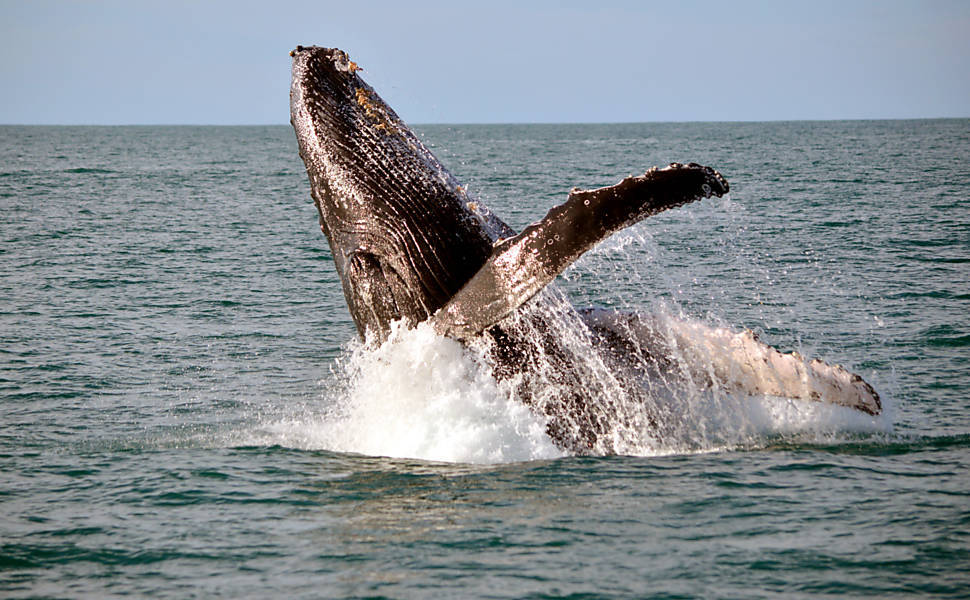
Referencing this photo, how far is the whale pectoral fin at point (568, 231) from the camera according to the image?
739 cm

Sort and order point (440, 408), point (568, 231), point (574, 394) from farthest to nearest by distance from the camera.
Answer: point (440, 408) < point (574, 394) < point (568, 231)

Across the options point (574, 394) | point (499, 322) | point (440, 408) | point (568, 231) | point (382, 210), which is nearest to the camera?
point (568, 231)

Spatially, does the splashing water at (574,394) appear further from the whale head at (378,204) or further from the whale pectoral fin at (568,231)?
the whale pectoral fin at (568,231)

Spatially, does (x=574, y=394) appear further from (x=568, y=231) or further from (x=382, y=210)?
(x=382, y=210)

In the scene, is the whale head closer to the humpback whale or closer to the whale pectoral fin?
the humpback whale

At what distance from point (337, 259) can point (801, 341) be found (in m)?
8.41

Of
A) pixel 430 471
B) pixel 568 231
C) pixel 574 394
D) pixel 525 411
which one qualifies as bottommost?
pixel 430 471

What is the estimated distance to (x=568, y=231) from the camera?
765cm

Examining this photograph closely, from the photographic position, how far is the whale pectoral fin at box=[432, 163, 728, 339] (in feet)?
24.2

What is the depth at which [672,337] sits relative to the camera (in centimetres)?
955

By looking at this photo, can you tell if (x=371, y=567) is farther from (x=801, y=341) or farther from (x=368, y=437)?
(x=801, y=341)

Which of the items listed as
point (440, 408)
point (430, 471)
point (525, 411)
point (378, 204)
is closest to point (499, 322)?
point (525, 411)

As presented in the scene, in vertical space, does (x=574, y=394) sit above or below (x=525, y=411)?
above

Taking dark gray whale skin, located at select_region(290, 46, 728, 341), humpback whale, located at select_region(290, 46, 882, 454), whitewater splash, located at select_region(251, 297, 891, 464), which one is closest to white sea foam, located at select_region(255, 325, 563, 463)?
whitewater splash, located at select_region(251, 297, 891, 464)
